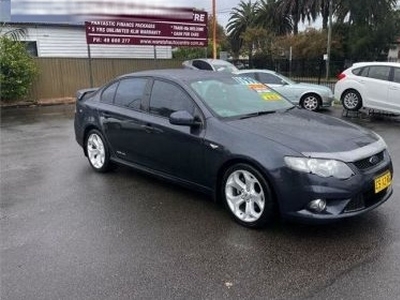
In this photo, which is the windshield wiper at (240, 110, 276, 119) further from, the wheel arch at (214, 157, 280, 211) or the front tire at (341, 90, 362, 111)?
the front tire at (341, 90, 362, 111)

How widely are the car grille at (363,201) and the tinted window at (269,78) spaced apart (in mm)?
9704

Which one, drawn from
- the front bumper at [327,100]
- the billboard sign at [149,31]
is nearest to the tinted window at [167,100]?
the front bumper at [327,100]

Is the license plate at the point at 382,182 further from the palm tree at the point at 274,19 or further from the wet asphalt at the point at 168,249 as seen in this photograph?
the palm tree at the point at 274,19

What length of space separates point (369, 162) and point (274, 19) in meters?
47.7

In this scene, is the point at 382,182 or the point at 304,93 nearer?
the point at 382,182

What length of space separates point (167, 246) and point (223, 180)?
93cm

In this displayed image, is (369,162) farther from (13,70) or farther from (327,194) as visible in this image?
(13,70)

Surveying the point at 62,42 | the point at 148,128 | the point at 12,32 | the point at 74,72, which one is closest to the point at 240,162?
the point at 148,128

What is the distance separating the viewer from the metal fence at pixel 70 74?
723 inches

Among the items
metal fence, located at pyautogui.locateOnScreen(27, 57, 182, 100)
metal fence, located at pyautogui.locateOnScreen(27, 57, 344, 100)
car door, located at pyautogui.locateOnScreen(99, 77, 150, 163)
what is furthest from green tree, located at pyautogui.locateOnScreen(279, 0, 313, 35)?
car door, located at pyautogui.locateOnScreen(99, 77, 150, 163)

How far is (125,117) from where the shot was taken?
587 centimetres

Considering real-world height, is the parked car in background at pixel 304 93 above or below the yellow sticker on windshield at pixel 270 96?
below

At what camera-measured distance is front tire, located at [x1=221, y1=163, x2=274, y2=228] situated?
430cm

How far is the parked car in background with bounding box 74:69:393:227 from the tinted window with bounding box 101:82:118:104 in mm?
20
